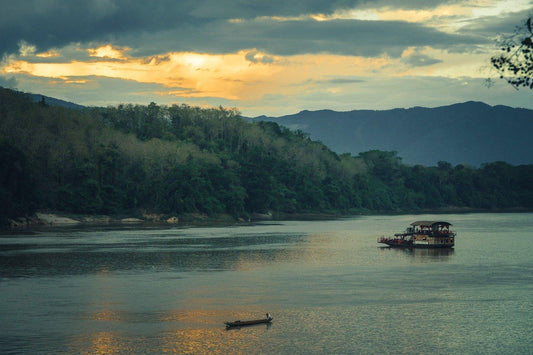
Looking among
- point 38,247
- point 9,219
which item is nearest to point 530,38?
point 38,247

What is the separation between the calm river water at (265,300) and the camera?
1474 inches

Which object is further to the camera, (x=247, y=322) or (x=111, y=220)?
(x=111, y=220)

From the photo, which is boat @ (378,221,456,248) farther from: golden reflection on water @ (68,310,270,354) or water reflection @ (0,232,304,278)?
golden reflection on water @ (68,310,270,354)

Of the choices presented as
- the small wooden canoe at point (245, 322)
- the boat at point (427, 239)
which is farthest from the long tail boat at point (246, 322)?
the boat at point (427, 239)

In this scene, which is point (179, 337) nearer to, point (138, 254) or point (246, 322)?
point (246, 322)

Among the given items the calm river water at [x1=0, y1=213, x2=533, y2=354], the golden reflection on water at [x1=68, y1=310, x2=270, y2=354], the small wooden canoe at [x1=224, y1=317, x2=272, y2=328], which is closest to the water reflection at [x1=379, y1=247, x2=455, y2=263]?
the calm river water at [x1=0, y1=213, x2=533, y2=354]

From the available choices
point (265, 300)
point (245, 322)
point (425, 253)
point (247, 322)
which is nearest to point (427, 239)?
point (425, 253)

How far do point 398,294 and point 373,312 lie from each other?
8.09 metres

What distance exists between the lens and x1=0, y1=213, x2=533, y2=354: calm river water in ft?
123

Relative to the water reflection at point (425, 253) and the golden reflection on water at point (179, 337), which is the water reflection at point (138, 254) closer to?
the water reflection at point (425, 253)

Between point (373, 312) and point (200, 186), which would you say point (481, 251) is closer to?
point (373, 312)

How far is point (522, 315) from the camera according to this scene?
44.2 meters

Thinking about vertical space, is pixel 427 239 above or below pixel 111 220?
above

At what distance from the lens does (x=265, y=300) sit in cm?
5056
